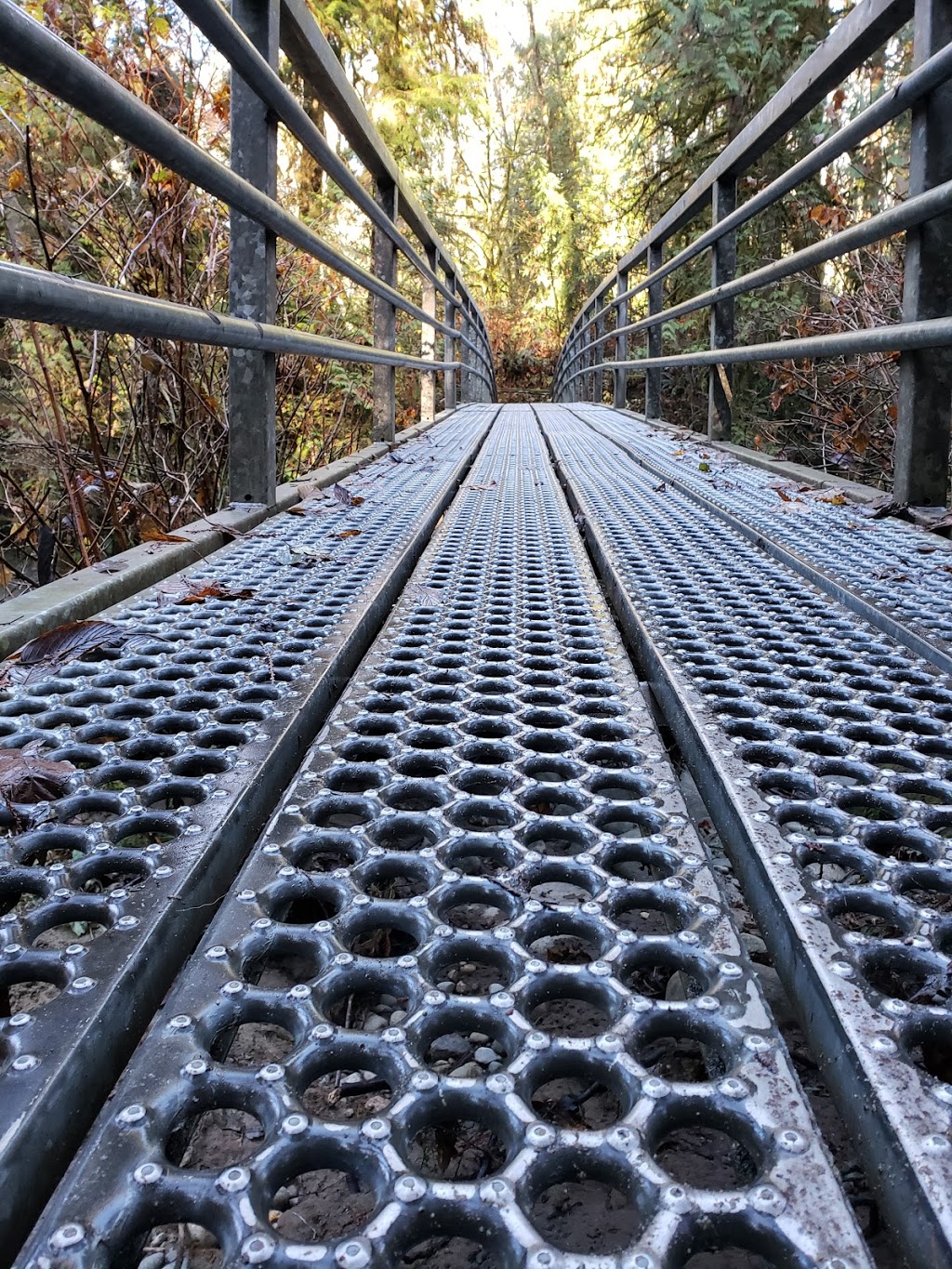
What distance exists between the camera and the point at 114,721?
3.46 ft

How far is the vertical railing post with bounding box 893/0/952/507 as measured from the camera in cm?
219

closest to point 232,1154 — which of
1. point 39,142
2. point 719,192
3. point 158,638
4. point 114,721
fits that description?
point 114,721

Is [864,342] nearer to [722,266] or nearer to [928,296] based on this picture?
[928,296]

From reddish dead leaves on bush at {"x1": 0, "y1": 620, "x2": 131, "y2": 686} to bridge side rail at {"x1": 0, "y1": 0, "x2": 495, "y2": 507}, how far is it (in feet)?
1.44

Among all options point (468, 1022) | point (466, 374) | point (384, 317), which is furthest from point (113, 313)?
point (466, 374)

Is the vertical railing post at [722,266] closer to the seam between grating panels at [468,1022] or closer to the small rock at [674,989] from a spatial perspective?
the seam between grating panels at [468,1022]

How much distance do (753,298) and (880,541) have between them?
7.65 m

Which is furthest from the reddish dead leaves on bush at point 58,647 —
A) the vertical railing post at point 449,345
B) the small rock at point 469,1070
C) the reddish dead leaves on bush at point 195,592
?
the vertical railing post at point 449,345

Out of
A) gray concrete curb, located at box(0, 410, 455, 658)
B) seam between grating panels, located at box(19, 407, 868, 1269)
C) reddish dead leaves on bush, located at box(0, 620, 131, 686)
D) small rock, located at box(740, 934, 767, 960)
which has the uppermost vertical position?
gray concrete curb, located at box(0, 410, 455, 658)

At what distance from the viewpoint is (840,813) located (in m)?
0.85

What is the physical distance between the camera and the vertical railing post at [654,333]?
5594 millimetres

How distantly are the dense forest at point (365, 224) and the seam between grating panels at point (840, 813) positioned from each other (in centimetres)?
166

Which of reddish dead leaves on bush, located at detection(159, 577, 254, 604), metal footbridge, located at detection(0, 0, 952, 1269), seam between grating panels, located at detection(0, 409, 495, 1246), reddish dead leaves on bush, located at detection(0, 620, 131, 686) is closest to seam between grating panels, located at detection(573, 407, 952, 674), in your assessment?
metal footbridge, located at detection(0, 0, 952, 1269)

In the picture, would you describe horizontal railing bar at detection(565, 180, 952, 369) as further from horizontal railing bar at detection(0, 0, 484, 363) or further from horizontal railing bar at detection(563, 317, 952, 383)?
→ horizontal railing bar at detection(0, 0, 484, 363)
